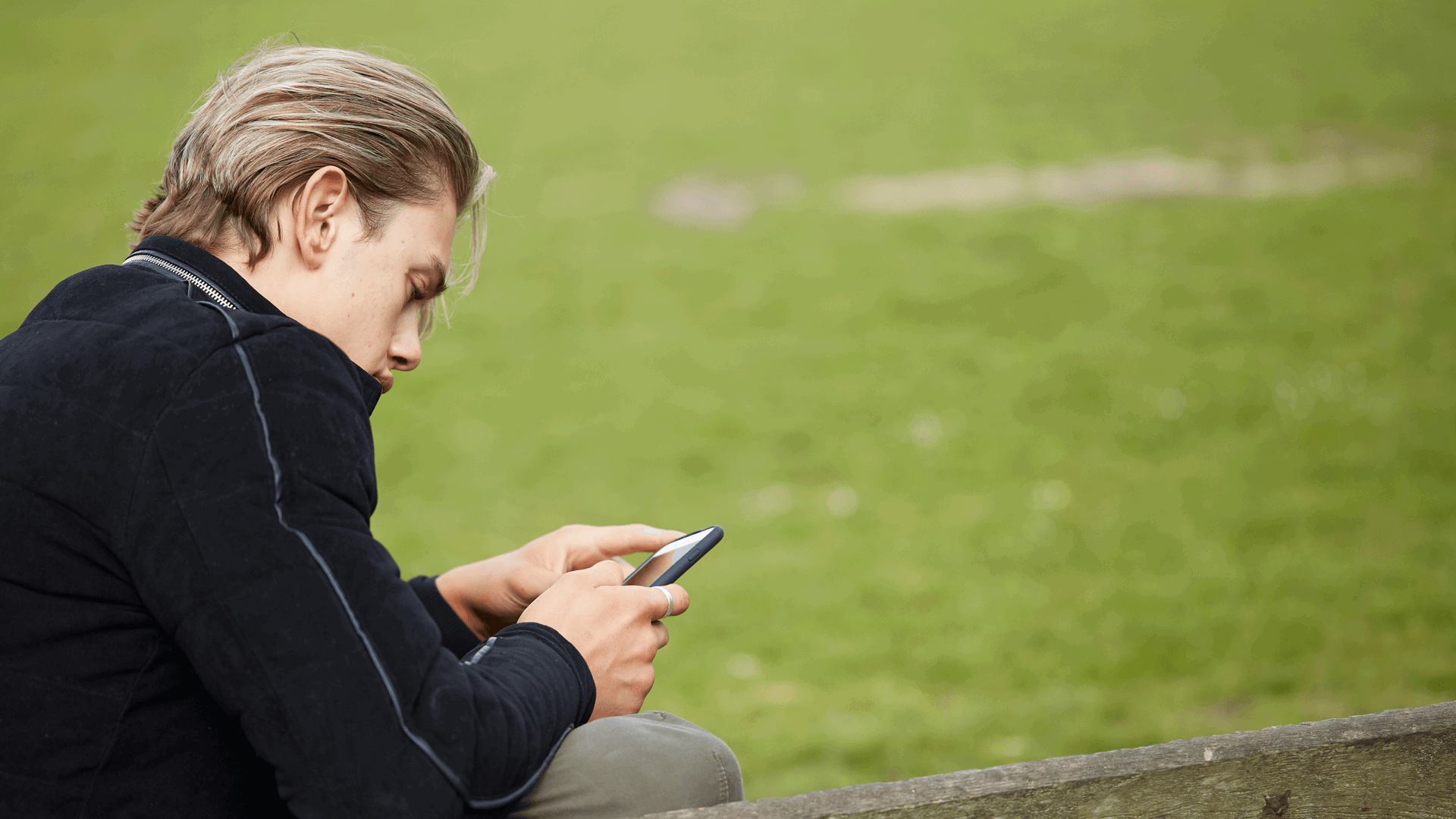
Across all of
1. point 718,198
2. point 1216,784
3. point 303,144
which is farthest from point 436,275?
point 718,198

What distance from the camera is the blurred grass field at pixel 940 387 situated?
14.1ft

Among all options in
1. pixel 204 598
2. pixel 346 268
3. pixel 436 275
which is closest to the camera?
pixel 204 598

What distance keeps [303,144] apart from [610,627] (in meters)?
0.76

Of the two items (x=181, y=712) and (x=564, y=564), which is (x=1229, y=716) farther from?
(x=181, y=712)

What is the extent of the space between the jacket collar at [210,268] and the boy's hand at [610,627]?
0.52 m

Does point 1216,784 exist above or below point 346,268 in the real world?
below

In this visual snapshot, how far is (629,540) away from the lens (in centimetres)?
189

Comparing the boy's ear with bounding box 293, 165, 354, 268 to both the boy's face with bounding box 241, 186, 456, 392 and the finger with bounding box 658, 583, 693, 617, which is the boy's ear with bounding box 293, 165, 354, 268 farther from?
the finger with bounding box 658, 583, 693, 617

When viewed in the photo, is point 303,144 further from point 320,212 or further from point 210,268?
point 210,268

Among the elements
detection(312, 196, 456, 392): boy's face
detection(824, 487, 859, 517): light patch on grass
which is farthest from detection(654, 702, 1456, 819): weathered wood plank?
detection(824, 487, 859, 517): light patch on grass

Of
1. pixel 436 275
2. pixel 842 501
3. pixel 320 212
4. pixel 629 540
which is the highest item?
pixel 320 212

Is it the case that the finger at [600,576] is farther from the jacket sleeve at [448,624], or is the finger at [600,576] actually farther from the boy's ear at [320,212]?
the boy's ear at [320,212]

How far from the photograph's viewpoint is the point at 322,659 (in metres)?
1.13

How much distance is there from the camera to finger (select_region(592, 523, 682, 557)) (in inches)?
74.4
